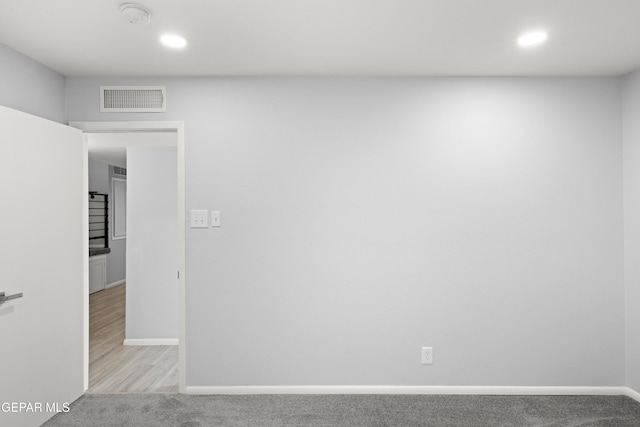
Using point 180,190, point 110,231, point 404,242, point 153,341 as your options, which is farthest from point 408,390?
point 110,231

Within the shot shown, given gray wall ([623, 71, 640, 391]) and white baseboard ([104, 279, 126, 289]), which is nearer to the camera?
gray wall ([623, 71, 640, 391])

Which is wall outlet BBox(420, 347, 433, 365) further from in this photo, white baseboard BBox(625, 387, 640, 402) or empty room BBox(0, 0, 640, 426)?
white baseboard BBox(625, 387, 640, 402)

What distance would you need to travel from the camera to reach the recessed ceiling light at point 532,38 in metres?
2.22

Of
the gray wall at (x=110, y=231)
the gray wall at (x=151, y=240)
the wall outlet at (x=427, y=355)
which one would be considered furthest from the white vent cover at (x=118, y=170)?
the wall outlet at (x=427, y=355)

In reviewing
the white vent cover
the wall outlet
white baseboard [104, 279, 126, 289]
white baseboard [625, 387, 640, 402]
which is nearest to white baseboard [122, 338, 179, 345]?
the wall outlet

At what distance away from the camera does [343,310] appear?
294cm

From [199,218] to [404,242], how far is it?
1.59 meters

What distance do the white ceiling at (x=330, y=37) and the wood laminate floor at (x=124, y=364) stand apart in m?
2.47

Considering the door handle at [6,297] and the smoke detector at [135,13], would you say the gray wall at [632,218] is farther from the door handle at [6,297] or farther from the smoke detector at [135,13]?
the door handle at [6,297]

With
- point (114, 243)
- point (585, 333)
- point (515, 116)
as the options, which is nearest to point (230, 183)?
point (515, 116)

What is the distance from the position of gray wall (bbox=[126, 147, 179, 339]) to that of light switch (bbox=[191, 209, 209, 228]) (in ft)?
4.27

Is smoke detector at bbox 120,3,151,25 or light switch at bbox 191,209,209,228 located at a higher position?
smoke detector at bbox 120,3,151,25

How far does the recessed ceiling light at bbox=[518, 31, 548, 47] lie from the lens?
7.27 ft

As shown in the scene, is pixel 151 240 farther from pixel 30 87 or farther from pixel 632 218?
pixel 632 218
